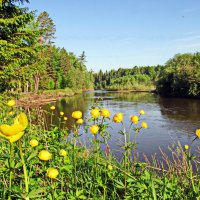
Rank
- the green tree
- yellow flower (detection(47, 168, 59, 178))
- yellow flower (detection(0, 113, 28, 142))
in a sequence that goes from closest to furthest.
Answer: yellow flower (detection(0, 113, 28, 142)), yellow flower (detection(47, 168, 59, 178)), the green tree

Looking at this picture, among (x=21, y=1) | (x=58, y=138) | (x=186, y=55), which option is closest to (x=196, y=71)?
(x=186, y=55)

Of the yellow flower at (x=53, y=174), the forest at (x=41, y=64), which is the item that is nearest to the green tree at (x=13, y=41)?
the forest at (x=41, y=64)

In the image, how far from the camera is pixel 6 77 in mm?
8633

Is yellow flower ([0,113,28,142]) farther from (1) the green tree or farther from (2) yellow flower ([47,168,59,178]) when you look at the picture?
(1) the green tree

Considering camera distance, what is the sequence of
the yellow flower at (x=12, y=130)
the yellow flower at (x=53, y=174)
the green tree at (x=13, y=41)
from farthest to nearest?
the green tree at (x=13, y=41) < the yellow flower at (x=53, y=174) < the yellow flower at (x=12, y=130)

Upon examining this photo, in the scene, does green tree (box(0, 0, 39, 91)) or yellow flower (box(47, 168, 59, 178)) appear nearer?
yellow flower (box(47, 168, 59, 178))

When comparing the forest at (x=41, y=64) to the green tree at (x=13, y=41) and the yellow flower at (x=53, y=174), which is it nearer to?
the green tree at (x=13, y=41)

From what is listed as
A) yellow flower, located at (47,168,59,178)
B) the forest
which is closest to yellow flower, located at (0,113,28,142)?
yellow flower, located at (47,168,59,178)

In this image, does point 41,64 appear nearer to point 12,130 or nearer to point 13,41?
point 13,41

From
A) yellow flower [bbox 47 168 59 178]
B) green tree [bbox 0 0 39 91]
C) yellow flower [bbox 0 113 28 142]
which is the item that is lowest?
yellow flower [bbox 47 168 59 178]

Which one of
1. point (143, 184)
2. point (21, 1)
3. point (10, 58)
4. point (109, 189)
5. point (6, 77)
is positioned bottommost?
point (109, 189)

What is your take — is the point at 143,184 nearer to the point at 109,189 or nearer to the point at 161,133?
the point at 109,189

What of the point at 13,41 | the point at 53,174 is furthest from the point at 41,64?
the point at 53,174

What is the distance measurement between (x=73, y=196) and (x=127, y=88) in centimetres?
6285
